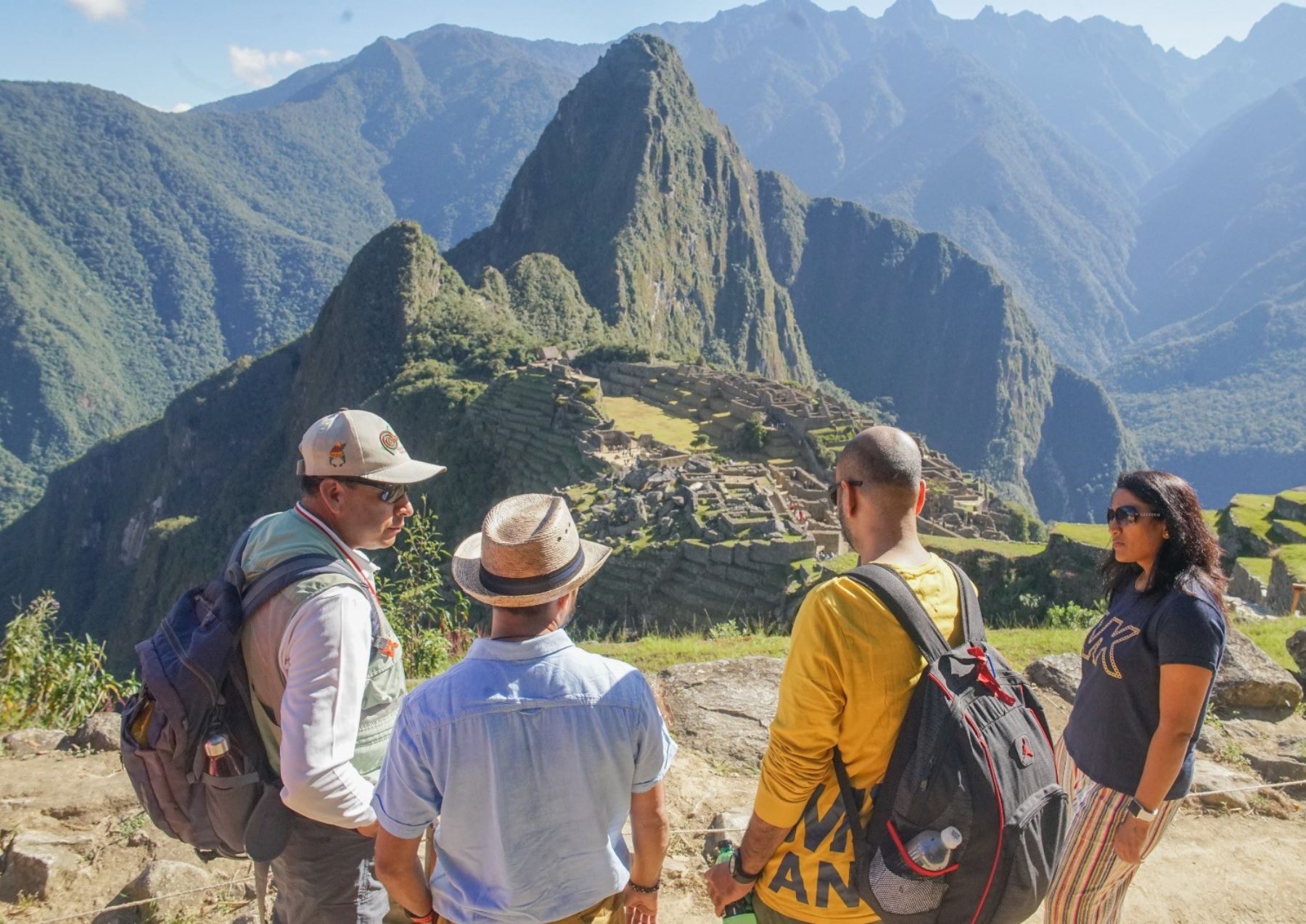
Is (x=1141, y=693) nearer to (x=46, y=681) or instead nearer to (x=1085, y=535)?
(x=46, y=681)

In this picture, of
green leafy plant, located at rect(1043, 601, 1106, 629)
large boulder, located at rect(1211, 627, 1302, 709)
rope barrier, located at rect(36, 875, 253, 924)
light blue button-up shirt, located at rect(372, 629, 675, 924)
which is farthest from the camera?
green leafy plant, located at rect(1043, 601, 1106, 629)

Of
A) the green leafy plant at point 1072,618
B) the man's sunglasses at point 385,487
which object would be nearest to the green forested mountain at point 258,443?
the green leafy plant at point 1072,618

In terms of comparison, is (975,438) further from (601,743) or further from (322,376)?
(601,743)

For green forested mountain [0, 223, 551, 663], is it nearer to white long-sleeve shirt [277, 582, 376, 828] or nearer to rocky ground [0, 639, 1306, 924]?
rocky ground [0, 639, 1306, 924]

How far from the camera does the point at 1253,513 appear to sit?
16.3m

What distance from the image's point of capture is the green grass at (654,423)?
99.9 feet

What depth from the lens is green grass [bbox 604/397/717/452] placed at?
3045 centimetres

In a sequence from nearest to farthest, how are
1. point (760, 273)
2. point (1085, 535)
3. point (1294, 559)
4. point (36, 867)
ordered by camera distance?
point (36, 867) < point (1294, 559) < point (1085, 535) < point (760, 273)

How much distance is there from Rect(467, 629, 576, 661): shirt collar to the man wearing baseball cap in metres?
0.42

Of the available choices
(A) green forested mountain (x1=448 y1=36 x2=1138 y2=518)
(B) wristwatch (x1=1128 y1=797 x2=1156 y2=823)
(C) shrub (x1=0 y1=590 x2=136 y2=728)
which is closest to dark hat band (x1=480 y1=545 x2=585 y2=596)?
(B) wristwatch (x1=1128 y1=797 x2=1156 y2=823)

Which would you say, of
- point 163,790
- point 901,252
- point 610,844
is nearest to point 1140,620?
point 610,844

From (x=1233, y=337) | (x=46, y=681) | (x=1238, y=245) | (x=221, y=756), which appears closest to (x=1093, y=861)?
(x=221, y=756)

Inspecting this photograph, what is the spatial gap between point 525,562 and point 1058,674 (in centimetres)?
489

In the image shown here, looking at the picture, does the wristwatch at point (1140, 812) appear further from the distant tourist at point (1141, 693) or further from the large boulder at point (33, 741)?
the large boulder at point (33, 741)
